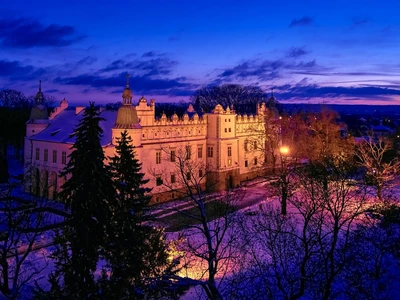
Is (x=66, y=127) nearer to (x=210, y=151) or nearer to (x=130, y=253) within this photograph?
(x=210, y=151)

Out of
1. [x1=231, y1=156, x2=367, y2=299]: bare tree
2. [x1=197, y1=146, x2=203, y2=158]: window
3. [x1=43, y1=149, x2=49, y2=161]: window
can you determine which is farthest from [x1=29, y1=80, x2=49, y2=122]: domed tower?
[x1=231, y1=156, x2=367, y2=299]: bare tree

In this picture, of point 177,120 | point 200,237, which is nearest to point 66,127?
point 177,120

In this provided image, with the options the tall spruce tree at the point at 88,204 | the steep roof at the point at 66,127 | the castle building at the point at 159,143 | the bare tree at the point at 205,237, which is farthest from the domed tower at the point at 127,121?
the tall spruce tree at the point at 88,204

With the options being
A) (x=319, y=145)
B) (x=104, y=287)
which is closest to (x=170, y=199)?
(x=319, y=145)

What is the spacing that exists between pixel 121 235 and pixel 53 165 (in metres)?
22.6

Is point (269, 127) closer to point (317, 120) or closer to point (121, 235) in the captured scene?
point (317, 120)

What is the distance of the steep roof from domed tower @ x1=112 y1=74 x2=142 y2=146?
168 centimetres

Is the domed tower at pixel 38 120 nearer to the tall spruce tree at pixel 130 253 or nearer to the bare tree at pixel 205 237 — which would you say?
the bare tree at pixel 205 237

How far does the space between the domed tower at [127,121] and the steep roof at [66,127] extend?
1683 mm

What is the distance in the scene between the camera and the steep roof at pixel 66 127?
33.6 m

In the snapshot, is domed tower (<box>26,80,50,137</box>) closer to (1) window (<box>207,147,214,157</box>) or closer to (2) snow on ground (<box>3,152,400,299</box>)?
(2) snow on ground (<box>3,152,400,299</box>)

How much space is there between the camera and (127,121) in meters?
30.8

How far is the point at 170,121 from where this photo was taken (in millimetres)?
35000

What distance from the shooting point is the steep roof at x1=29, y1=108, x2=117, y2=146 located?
33.6 meters
